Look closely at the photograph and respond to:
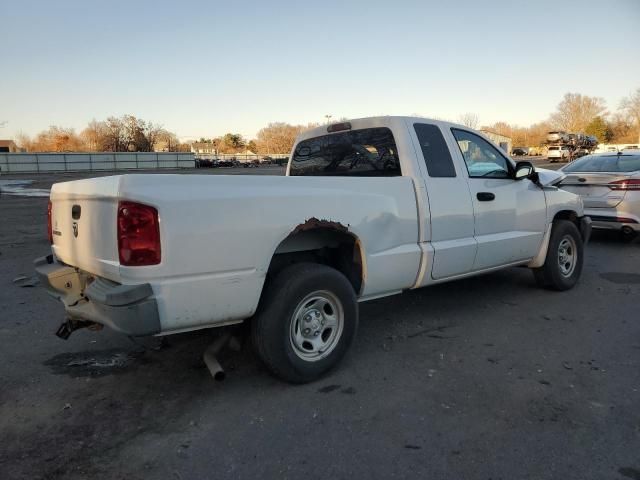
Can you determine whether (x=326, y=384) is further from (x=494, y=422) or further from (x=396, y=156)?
(x=396, y=156)

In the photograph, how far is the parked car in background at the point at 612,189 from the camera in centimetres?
853

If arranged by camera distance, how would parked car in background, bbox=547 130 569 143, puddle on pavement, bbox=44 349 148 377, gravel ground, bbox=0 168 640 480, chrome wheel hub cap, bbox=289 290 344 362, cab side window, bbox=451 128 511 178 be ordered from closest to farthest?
gravel ground, bbox=0 168 640 480, chrome wheel hub cap, bbox=289 290 344 362, puddle on pavement, bbox=44 349 148 377, cab side window, bbox=451 128 511 178, parked car in background, bbox=547 130 569 143

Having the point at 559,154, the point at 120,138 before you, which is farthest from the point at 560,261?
the point at 120,138

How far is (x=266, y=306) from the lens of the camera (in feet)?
11.1

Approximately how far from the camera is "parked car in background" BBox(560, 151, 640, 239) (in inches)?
336

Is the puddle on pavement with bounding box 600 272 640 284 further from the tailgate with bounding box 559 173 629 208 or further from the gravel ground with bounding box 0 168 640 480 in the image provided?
the tailgate with bounding box 559 173 629 208

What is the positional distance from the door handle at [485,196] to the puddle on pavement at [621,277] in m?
2.83

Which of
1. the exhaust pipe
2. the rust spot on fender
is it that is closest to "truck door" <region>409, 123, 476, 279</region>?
the rust spot on fender

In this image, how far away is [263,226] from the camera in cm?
326

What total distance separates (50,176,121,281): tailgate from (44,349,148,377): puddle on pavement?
875 mm

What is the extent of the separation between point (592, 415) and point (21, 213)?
1536 cm

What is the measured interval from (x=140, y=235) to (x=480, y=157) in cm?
365

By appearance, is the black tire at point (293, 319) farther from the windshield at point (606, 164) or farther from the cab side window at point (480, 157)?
the windshield at point (606, 164)

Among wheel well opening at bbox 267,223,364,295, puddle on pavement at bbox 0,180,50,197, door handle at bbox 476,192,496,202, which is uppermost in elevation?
door handle at bbox 476,192,496,202
